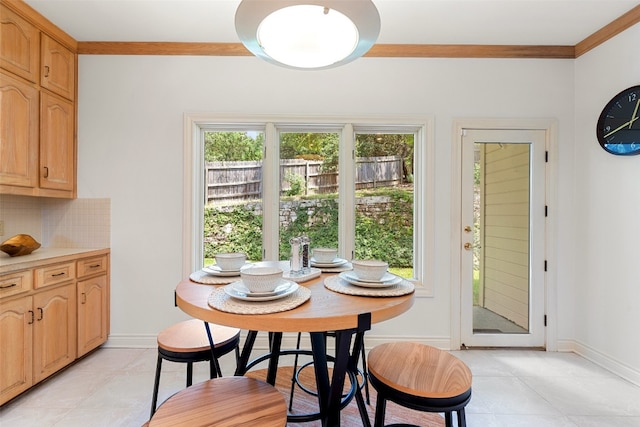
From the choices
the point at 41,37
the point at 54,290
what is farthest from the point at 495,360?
the point at 41,37

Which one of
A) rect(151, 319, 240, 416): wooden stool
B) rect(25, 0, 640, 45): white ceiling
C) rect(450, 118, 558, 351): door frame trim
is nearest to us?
rect(151, 319, 240, 416): wooden stool

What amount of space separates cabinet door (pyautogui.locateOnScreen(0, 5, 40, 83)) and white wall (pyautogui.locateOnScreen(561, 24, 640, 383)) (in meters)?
4.34

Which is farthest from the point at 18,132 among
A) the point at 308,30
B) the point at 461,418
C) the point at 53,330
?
the point at 461,418

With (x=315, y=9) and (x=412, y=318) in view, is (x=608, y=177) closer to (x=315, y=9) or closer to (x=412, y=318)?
(x=412, y=318)

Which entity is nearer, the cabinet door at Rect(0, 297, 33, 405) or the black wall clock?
the cabinet door at Rect(0, 297, 33, 405)

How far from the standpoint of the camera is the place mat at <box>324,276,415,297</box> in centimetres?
127

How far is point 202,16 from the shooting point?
2.28 metres

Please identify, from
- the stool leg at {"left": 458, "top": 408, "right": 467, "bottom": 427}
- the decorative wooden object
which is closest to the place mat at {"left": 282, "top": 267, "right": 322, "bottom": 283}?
the stool leg at {"left": 458, "top": 408, "right": 467, "bottom": 427}

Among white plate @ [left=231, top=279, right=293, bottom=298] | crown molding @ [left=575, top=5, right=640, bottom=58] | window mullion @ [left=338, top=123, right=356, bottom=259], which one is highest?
crown molding @ [left=575, top=5, right=640, bottom=58]

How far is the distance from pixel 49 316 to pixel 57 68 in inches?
75.3

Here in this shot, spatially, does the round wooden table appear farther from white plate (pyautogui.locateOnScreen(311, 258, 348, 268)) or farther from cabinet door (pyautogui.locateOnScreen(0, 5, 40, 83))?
cabinet door (pyautogui.locateOnScreen(0, 5, 40, 83))

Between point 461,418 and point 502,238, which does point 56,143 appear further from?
point 502,238

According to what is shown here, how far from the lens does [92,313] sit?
8.09 ft

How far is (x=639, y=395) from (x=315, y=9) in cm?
304
